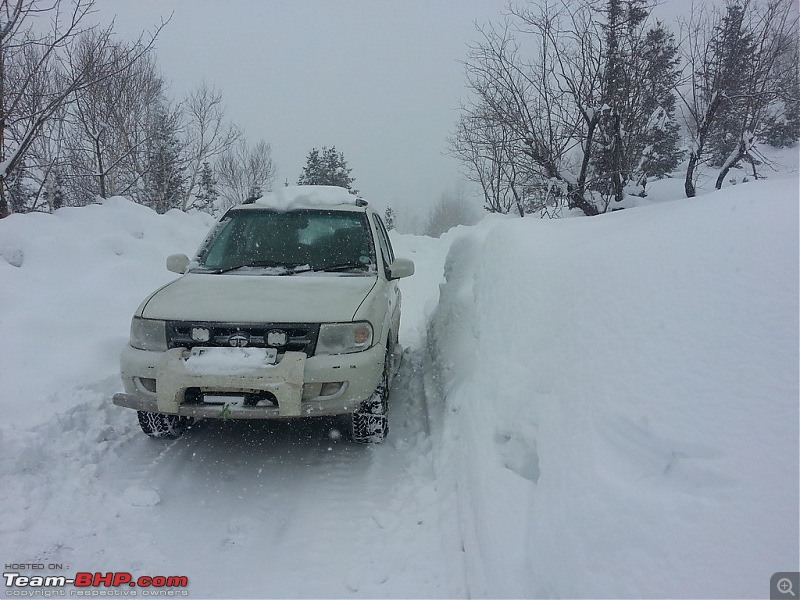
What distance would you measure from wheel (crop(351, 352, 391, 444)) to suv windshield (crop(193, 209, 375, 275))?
3.93ft

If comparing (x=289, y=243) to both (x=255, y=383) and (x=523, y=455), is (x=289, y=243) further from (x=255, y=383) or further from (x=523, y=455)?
(x=523, y=455)

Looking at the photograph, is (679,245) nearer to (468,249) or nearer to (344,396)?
(344,396)

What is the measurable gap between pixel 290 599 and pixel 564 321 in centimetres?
199

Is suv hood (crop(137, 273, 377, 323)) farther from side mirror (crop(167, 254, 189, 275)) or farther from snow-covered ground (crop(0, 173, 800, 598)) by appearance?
snow-covered ground (crop(0, 173, 800, 598))

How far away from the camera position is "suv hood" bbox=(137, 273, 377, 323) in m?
3.17

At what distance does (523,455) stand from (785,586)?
128 centimetres

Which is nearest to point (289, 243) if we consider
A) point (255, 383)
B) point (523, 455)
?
point (255, 383)

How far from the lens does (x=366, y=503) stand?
3.01m

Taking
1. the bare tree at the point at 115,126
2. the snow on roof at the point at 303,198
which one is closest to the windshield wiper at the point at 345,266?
the snow on roof at the point at 303,198

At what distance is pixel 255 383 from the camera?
9.65 feet

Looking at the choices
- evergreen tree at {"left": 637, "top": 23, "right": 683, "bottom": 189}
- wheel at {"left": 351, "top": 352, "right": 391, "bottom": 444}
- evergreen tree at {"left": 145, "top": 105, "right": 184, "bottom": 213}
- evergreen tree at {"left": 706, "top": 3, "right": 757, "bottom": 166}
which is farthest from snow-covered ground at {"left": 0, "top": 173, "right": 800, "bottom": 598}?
evergreen tree at {"left": 145, "top": 105, "right": 184, "bottom": 213}

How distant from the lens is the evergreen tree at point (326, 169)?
3766 cm

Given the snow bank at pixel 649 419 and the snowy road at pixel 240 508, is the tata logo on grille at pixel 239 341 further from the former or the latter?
the snow bank at pixel 649 419

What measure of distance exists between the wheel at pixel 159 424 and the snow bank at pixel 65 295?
29.4 inches
